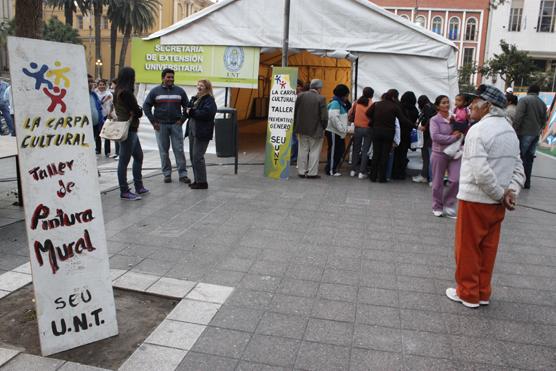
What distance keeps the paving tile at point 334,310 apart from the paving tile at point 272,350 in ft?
1.54

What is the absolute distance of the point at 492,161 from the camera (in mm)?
3732

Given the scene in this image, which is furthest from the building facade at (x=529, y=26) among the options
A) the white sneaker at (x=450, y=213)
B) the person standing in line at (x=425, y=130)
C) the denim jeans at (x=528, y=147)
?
the white sneaker at (x=450, y=213)

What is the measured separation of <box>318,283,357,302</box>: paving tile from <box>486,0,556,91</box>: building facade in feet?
167

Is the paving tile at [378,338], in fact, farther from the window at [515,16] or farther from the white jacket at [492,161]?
the window at [515,16]

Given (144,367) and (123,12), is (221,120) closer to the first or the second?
(144,367)

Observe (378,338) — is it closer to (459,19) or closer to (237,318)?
(237,318)

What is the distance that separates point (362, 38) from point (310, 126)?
2700mm

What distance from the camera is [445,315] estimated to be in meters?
3.82

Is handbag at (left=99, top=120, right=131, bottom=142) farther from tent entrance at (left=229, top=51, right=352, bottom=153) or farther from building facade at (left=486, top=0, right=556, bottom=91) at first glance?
building facade at (left=486, top=0, right=556, bottom=91)

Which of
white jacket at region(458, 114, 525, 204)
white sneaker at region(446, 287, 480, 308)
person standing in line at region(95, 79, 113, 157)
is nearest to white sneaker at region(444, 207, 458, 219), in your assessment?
white sneaker at region(446, 287, 480, 308)

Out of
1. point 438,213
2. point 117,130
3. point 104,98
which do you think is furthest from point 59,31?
point 438,213

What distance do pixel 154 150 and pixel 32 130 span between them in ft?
30.6

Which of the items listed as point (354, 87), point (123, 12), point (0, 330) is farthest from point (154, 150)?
point (123, 12)

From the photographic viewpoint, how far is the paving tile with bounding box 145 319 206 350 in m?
3.24
